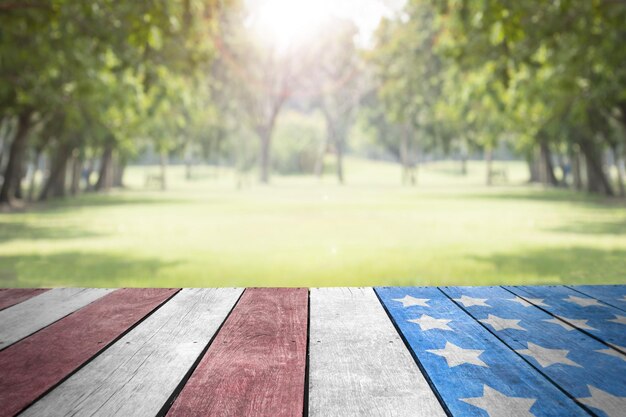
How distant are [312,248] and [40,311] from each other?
5.71 metres

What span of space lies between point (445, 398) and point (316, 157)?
58762 millimetres

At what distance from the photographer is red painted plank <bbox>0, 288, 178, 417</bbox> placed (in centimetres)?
217

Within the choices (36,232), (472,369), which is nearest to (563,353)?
(472,369)

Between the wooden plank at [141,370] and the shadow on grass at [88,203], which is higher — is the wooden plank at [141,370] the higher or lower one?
the higher one

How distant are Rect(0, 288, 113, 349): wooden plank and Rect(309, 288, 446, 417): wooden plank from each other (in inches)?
50.0

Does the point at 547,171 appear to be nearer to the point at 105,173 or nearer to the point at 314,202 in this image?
the point at 314,202

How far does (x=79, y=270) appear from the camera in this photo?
22.8 feet

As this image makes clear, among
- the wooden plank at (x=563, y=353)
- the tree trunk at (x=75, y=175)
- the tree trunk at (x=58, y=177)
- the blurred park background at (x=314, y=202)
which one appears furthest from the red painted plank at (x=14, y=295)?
the tree trunk at (x=75, y=175)

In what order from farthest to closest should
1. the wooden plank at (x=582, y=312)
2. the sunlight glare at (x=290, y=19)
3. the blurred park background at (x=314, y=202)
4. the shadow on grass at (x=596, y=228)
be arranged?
the sunlight glare at (x=290, y=19), the shadow on grass at (x=596, y=228), the blurred park background at (x=314, y=202), the wooden plank at (x=582, y=312)

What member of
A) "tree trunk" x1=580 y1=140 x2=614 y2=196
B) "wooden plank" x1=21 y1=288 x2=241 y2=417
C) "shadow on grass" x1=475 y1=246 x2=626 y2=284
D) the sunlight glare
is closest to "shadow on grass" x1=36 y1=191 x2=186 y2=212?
"shadow on grass" x1=475 y1=246 x2=626 y2=284

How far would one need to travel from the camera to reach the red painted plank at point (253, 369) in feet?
6.52

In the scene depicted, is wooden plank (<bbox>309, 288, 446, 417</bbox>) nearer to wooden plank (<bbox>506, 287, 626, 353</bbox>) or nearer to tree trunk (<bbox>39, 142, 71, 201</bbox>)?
wooden plank (<bbox>506, 287, 626, 353</bbox>)

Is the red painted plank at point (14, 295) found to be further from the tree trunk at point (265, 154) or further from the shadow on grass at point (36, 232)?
the tree trunk at point (265, 154)

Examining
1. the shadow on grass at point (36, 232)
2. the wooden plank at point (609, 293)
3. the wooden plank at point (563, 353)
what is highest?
the wooden plank at point (563, 353)
